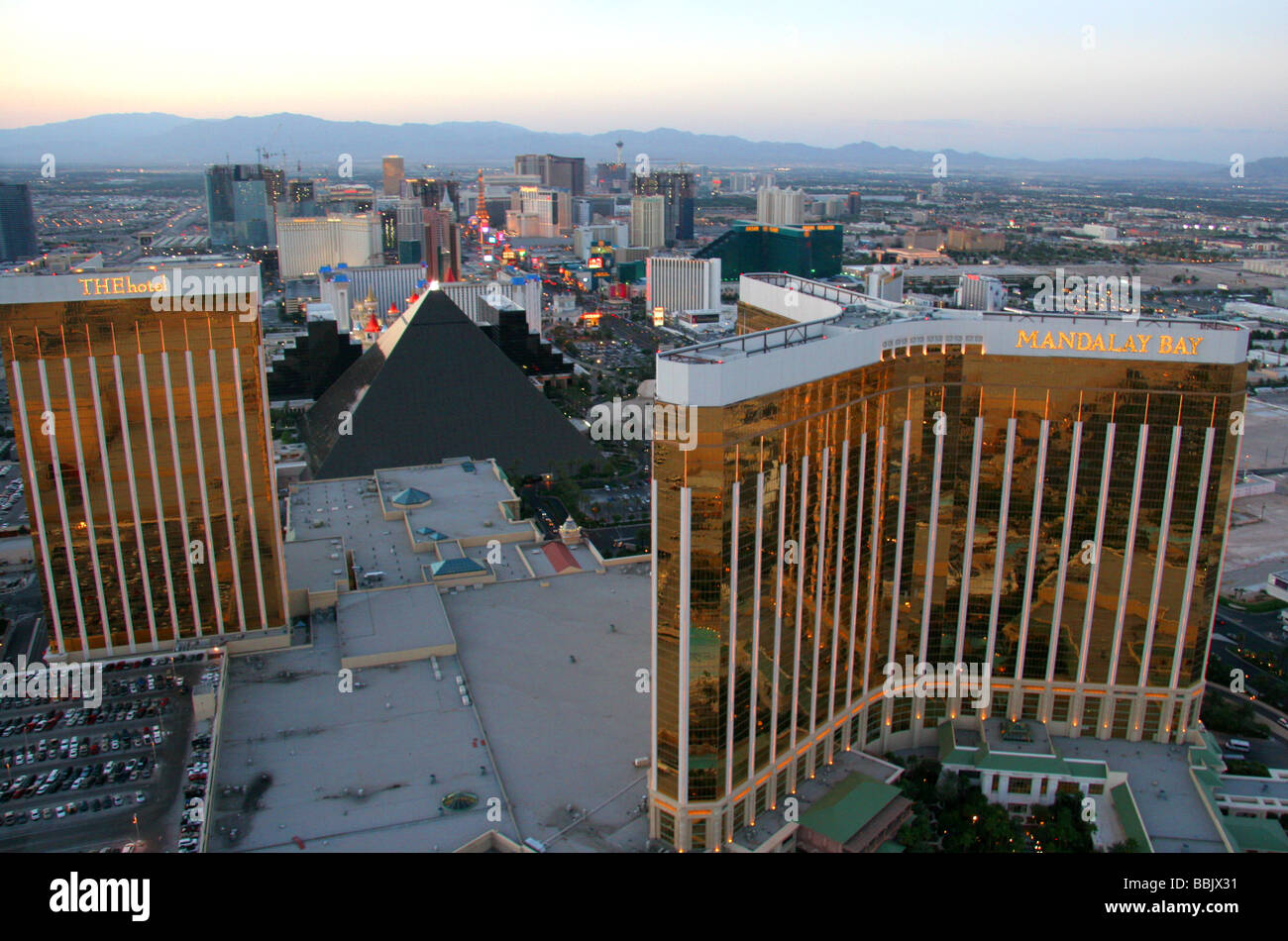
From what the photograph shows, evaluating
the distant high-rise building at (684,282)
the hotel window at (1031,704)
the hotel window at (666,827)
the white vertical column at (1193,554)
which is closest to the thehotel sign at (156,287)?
the hotel window at (666,827)

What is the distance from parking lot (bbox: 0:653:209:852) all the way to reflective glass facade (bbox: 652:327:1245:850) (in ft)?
53.8

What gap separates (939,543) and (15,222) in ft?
441

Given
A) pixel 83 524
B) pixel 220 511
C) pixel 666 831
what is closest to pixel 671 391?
pixel 666 831

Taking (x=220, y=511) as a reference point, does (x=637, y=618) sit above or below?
below

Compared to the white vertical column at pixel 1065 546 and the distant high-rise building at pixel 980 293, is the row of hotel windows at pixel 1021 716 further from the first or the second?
the distant high-rise building at pixel 980 293

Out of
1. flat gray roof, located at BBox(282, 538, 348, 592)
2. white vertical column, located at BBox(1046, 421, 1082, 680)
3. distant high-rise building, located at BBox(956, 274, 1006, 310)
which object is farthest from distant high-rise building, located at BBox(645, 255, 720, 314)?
white vertical column, located at BBox(1046, 421, 1082, 680)

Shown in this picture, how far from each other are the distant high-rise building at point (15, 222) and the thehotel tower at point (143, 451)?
10535cm

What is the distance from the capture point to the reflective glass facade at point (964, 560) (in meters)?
32.1

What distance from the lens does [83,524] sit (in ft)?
139

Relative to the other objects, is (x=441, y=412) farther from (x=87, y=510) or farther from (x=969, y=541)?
(x=969, y=541)

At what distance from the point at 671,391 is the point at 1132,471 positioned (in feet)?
62.0

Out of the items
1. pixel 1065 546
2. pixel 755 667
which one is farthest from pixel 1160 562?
pixel 755 667

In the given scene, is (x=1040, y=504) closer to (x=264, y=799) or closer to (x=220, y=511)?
(x=264, y=799)

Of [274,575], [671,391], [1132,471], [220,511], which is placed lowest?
[274,575]
